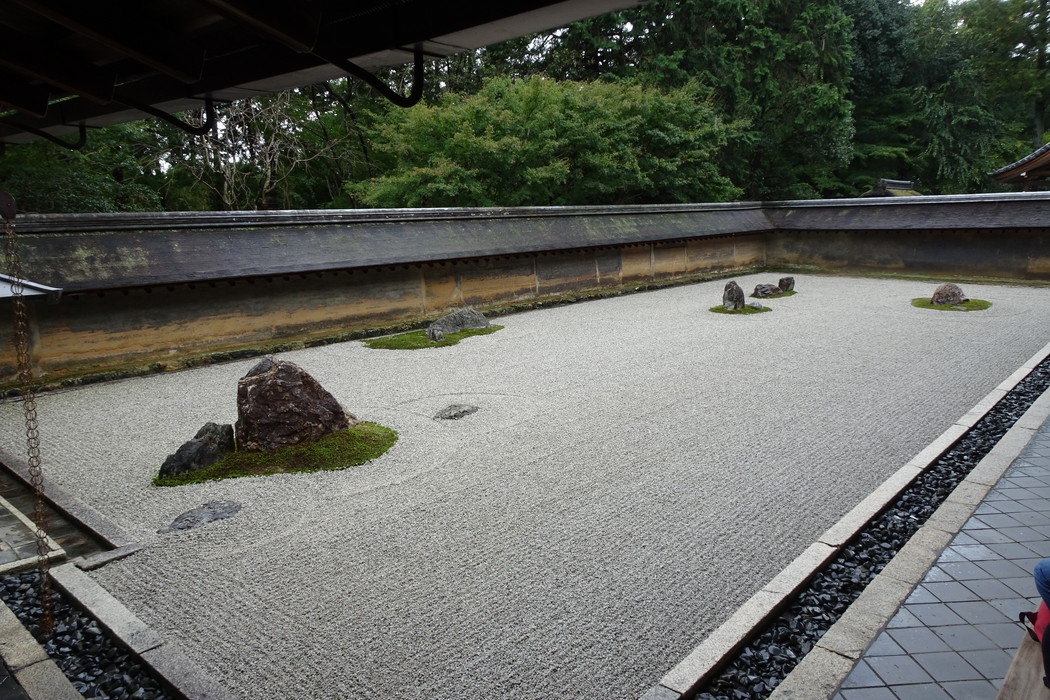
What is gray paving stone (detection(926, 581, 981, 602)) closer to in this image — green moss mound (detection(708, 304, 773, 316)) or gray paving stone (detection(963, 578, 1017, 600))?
gray paving stone (detection(963, 578, 1017, 600))

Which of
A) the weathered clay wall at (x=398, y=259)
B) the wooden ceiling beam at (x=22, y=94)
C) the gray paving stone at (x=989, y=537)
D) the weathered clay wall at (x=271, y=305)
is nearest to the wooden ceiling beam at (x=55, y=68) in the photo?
the wooden ceiling beam at (x=22, y=94)

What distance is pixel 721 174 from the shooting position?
2259 cm

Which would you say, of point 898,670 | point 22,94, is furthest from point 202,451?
point 898,670

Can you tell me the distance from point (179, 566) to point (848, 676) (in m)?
3.45

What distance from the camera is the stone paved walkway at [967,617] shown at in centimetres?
259

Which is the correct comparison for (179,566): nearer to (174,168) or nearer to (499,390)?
(499,390)

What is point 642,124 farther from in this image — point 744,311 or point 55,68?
point 55,68

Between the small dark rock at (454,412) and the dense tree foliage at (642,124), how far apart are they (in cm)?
616

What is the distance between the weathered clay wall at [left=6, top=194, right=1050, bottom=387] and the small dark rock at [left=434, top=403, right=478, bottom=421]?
3.32 m

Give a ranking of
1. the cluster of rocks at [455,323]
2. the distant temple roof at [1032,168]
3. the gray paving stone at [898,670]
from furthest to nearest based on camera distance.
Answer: the cluster of rocks at [455,323] → the distant temple roof at [1032,168] → the gray paving stone at [898,670]

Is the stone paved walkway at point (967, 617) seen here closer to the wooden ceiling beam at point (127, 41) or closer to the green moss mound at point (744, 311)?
the wooden ceiling beam at point (127, 41)

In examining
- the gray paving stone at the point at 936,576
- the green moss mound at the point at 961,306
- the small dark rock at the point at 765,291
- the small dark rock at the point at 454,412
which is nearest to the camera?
the gray paving stone at the point at 936,576

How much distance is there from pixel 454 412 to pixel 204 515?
2.60 metres

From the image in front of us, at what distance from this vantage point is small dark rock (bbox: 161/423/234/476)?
16.5ft
